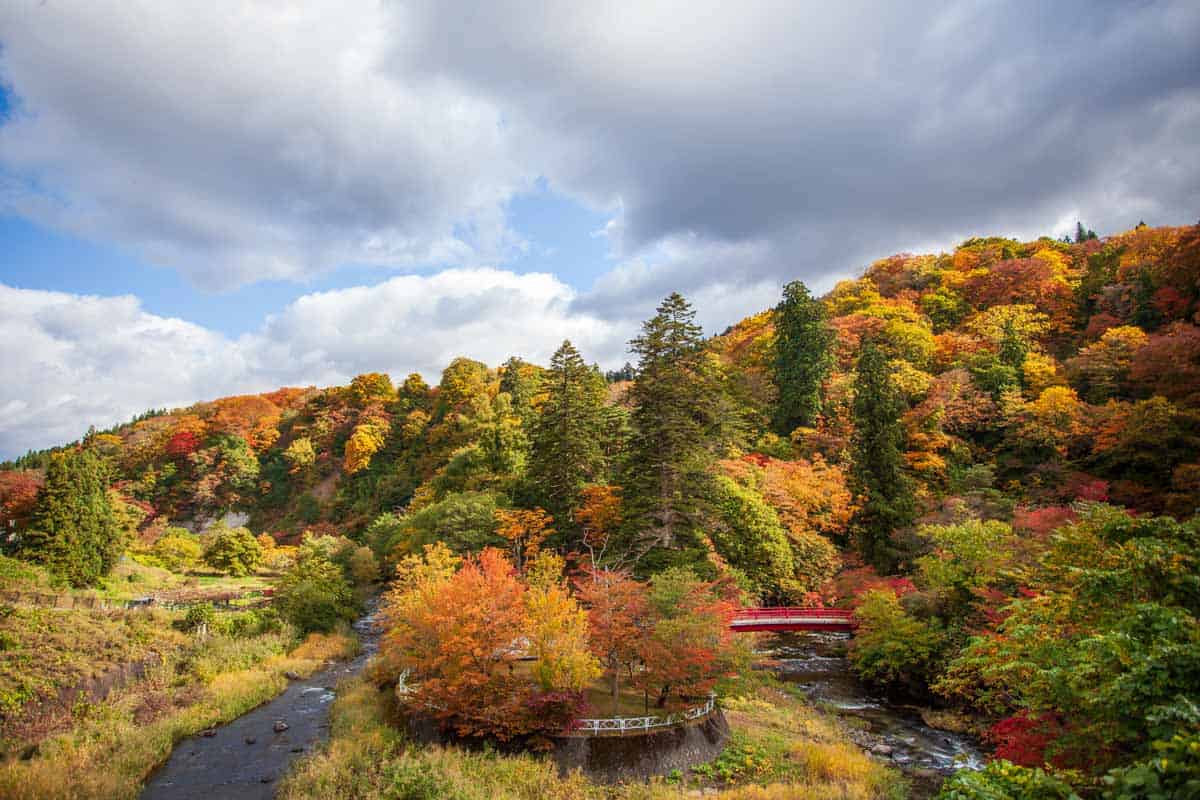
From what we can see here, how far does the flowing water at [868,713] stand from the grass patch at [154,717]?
89.1 ft

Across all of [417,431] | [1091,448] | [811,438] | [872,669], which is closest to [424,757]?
[872,669]

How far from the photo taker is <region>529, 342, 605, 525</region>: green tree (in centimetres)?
4091

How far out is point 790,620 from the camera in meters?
34.1

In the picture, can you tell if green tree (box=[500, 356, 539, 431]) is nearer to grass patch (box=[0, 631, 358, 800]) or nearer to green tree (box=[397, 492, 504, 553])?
green tree (box=[397, 492, 504, 553])

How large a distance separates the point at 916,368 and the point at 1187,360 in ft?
71.7

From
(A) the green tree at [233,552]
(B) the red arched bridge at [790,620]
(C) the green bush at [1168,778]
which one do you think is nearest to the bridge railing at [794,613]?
(B) the red arched bridge at [790,620]

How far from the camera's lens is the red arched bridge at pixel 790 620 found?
3409 centimetres

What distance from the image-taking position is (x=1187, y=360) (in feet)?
101

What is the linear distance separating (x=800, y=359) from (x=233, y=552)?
57452mm

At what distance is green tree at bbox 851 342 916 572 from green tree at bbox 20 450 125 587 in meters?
55.2

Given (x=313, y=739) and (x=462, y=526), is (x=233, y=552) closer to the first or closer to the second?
(x=462, y=526)

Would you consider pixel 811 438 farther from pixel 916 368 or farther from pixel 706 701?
pixel 706 701

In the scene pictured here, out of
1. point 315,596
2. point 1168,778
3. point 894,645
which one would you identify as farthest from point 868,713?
point 315,596

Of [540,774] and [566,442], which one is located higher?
[566,442]
